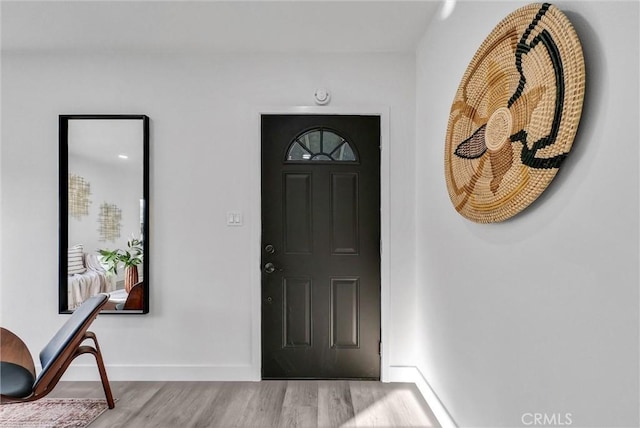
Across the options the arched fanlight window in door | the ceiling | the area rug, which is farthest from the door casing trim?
the area rug

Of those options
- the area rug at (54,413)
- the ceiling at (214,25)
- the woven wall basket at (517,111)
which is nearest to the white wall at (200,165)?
the ceiling at (214,25)

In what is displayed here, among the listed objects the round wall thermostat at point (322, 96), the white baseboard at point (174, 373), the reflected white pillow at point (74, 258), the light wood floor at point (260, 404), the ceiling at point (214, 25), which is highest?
the ceiling at point (214, 25)

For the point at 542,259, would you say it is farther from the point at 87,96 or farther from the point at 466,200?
the point at 87,96

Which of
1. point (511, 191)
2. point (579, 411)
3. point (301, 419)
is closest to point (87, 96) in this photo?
point (301, 419)

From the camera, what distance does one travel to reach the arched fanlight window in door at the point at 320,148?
3.00m

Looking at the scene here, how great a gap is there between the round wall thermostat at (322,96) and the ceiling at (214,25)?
0.30 metres

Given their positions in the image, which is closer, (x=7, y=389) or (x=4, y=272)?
(x=7, y=389)

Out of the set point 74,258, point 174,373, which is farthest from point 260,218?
point 74,258

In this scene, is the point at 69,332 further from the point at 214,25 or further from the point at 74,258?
the point at 214,25

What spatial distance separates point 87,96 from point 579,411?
136 inches

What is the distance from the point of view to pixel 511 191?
141 centimetres

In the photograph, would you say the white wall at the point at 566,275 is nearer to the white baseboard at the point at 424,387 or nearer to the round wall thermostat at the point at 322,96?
the white baseboard at the point at 424,387

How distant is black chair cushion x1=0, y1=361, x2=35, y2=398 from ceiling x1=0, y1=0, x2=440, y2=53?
2112 millimetres

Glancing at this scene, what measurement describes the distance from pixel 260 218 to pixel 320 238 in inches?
18.7
